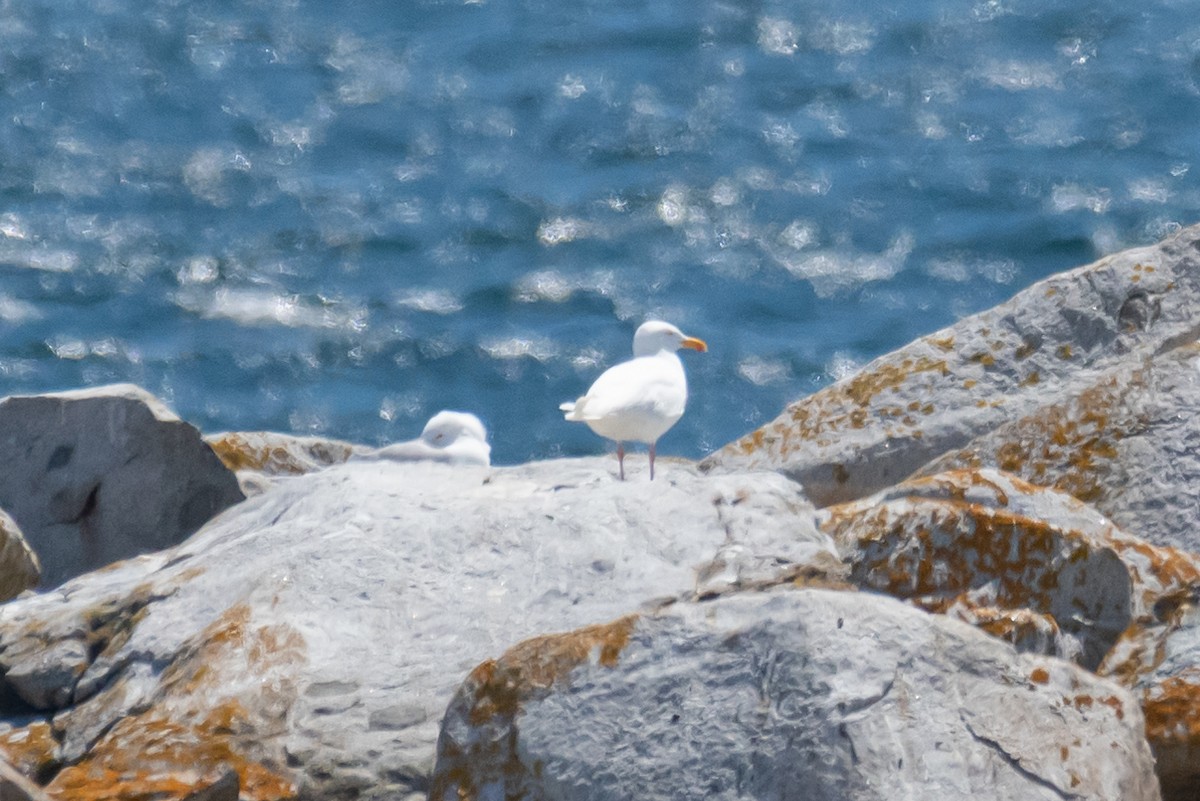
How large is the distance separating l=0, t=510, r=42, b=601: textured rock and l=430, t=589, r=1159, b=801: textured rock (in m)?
3.55

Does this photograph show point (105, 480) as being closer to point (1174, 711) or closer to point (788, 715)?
point (788, 715)

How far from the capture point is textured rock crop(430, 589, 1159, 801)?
521 cm

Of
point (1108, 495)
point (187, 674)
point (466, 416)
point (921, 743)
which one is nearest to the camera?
point (921, 743)

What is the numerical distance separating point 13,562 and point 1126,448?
→ 502 cm

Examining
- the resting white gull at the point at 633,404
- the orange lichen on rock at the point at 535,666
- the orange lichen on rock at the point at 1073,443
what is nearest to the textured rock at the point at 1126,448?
the orange lichen on rock at the point at 1073,443

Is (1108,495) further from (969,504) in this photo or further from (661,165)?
(661,165)

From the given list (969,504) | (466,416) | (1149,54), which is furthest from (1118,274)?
(1149,54)

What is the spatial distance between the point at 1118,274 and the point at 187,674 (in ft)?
17.7

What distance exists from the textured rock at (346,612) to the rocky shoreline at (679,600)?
0.05 ft

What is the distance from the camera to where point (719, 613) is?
223 inches

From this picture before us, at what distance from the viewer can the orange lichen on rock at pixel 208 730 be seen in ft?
19.7

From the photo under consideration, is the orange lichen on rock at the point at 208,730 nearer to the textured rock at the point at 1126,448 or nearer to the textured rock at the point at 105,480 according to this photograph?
the textured rock at the point at 105,480

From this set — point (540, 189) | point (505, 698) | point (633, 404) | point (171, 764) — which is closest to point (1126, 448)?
point (633, 404)

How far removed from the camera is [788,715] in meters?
5.30
